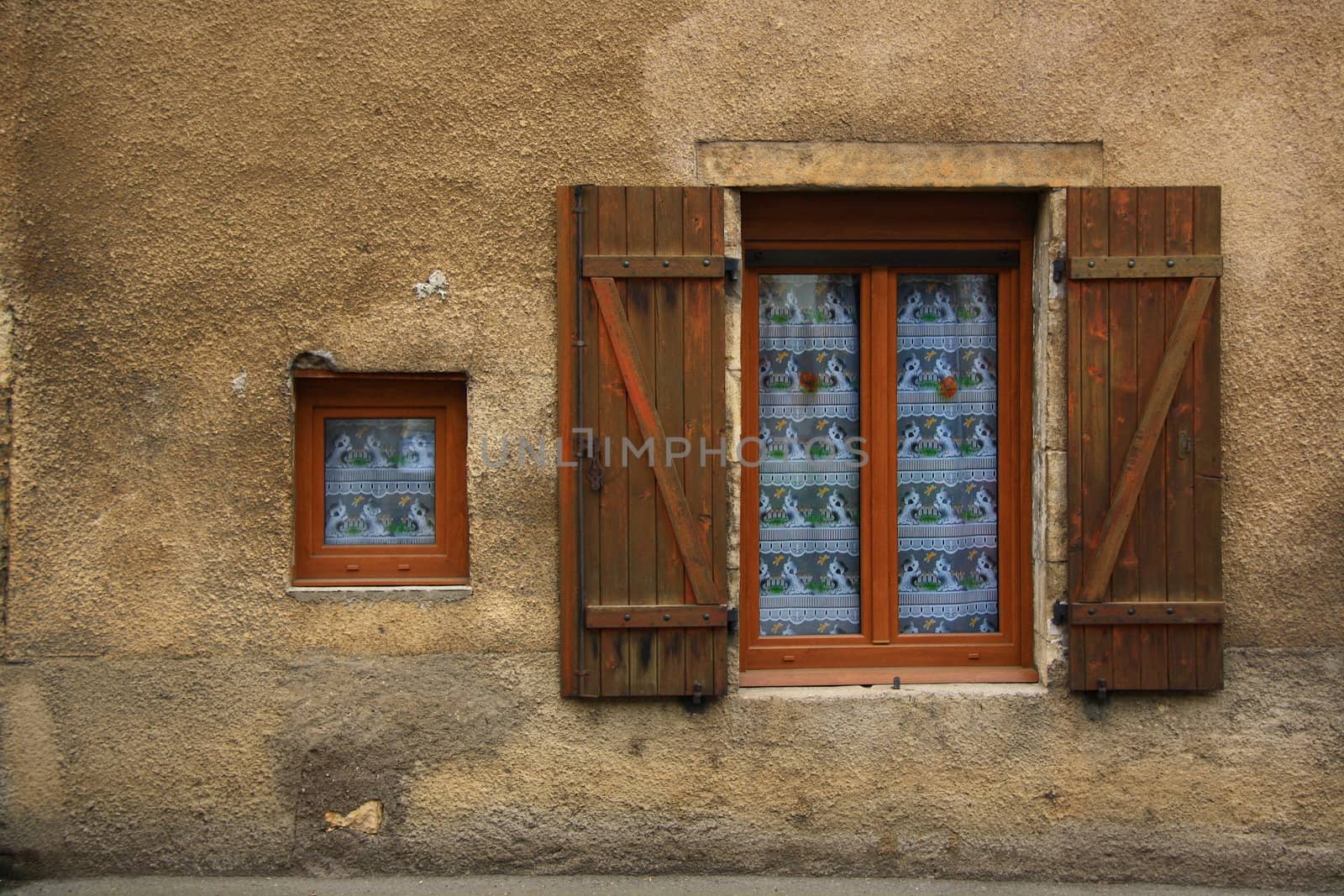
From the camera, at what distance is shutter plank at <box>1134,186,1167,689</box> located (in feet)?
12.7

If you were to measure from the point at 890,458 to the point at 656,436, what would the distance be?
0.96 meters

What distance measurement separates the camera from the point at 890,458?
417 centimetres

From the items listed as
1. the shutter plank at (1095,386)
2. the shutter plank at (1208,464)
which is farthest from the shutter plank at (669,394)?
the shutter plank at (1208,464)

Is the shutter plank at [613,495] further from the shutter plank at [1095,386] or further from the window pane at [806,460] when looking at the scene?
the shutter plank at [1095,386]

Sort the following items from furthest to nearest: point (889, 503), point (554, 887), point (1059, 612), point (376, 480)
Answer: point (889, 503) → point (376, 480) → point (1059, 612) → point (554, 887)

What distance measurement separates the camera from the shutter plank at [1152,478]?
388 cm

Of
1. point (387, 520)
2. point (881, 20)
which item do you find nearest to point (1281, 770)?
point (881, 20)

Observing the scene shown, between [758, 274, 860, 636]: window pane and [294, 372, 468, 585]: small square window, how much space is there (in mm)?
1159

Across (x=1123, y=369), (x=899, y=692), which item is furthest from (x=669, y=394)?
(x=1123, y=369)

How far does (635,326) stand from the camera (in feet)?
12.6

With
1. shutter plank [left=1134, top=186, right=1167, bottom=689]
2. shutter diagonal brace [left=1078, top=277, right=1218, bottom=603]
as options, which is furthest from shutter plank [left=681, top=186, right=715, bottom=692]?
shutter plank [left=1134, top=186, right=1167, bottom=689]

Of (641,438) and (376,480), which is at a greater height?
(641,438)

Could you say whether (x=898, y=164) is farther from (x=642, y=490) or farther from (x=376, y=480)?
(x=376, y=480)

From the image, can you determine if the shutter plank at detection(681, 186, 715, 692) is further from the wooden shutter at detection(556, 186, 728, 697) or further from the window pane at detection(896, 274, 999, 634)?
the window pane at detection(896, 274, 999, 634)
